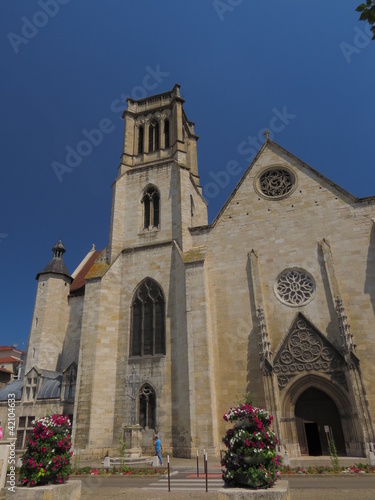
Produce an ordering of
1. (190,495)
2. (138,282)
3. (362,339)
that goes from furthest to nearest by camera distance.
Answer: (138,282) → (362,339) → (190,495)

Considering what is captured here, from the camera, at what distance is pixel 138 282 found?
21141 mm

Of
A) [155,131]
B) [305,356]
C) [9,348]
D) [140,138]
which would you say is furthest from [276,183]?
[9,348]

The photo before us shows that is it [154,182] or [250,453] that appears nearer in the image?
[250,453]

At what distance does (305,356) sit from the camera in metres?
16.6

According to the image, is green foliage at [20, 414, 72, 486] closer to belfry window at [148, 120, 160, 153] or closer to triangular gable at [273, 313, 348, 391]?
triangular gable at [273, 313, 348, 391]

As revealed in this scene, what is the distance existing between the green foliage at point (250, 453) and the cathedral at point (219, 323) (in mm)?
10198

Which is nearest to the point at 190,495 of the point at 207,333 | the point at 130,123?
the point at 207,333

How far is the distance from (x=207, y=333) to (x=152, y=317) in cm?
404

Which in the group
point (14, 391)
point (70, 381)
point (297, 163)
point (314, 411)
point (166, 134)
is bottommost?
point (314, 411)

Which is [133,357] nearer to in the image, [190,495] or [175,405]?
[175,405]

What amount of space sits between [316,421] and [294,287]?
251 inches

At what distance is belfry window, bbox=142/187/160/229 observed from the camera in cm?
2336

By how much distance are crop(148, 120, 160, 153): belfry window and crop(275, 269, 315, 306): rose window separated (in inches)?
564

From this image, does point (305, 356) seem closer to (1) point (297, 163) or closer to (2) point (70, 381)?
(1) point (297, 163)
